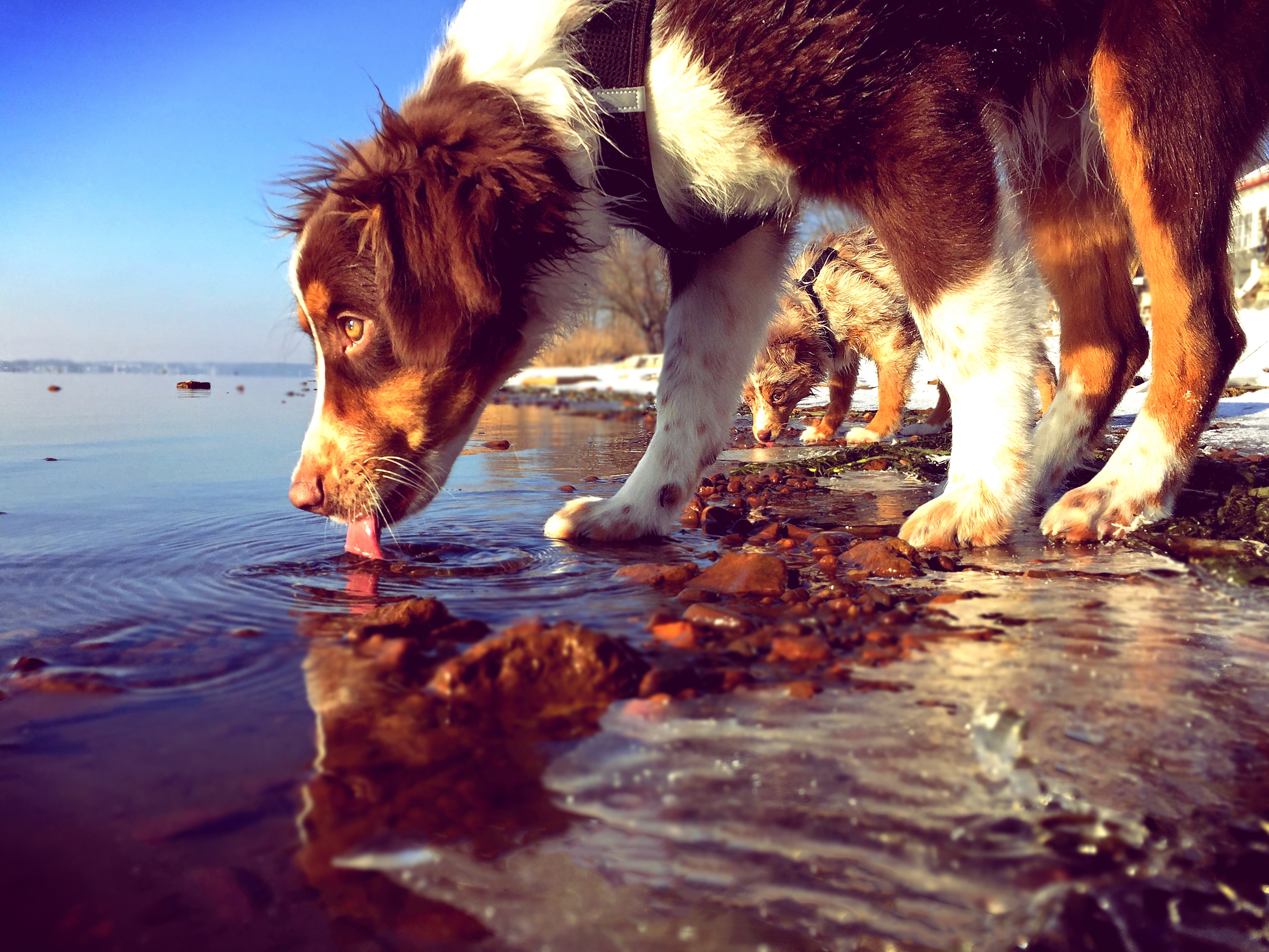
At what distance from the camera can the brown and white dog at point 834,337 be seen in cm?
871

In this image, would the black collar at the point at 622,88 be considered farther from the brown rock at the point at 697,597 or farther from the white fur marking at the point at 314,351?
the brown rock at the point at 697,597

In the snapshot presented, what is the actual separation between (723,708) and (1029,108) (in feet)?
8.35

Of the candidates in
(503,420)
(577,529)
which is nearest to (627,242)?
(577,529)

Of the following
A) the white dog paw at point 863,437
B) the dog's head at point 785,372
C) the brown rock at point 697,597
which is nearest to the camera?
the brown rock at point 697,597

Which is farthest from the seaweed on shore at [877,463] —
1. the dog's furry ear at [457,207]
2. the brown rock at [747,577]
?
the brown rock at [747,577]

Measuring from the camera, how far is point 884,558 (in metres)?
2.39

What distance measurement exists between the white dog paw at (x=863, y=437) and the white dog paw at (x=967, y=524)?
4784 millimetres

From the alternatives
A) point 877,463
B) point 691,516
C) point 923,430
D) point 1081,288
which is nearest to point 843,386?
point 923,430

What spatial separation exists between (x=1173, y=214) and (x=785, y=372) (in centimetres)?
638

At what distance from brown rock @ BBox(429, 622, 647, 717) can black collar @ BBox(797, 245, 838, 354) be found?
27.4ft

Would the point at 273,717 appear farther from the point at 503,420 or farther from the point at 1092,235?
the point at 503,420

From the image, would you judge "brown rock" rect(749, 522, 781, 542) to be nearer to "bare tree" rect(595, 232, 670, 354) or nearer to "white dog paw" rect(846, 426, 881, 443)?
"white dog paw" rect(846, 426, 881, 443)

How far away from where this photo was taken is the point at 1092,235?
396 centimetres

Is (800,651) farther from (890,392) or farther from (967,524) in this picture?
(890,392)
